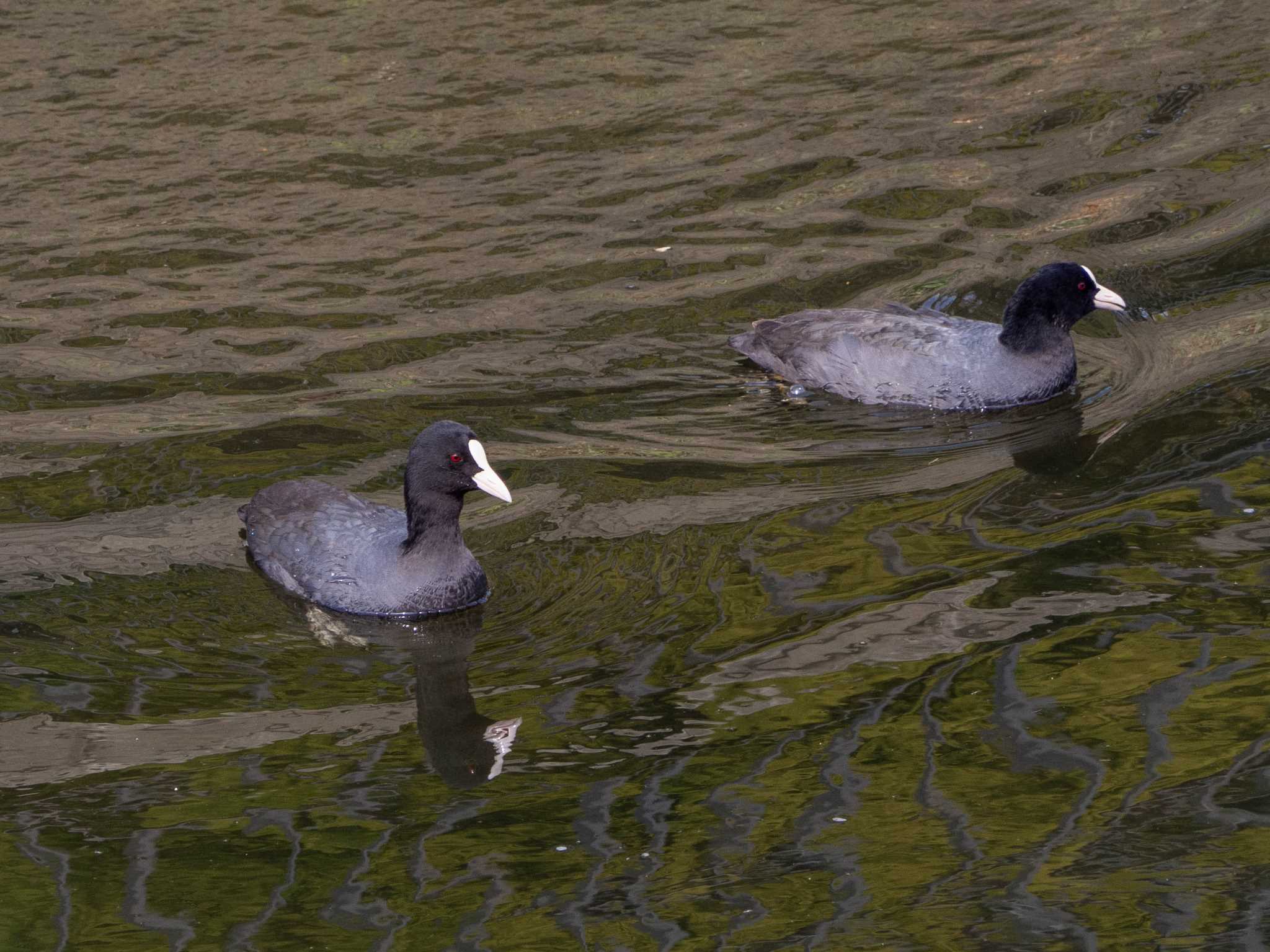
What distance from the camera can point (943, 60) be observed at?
13180 mm

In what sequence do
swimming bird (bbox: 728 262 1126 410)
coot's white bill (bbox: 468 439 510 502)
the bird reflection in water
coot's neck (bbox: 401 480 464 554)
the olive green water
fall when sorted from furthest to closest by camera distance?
swimming bird (bbox: 728 262 1126 410)
coot's neck (bbox: 401 480 464 554)
coot's white bill (bbox: 468 439 510 502)
the bird reflection in water
the olive green water

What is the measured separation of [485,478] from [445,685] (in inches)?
32.5

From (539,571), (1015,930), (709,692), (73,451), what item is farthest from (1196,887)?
(73,451)

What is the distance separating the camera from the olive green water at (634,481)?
4.87 m

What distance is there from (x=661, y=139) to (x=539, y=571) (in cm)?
601

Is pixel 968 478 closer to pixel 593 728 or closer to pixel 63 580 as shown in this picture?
pixel 593 728

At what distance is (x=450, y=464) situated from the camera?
6562mm

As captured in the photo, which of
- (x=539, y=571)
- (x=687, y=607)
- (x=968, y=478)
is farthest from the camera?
(x=968, y=478)

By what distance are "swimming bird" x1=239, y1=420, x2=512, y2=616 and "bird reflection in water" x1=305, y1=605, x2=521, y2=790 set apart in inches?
2.6

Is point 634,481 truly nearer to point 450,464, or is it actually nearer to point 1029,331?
point 450,464

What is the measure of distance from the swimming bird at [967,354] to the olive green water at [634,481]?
17 centimetres

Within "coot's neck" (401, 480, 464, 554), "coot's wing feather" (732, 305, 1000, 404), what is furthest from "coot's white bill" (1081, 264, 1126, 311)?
"coot's neck" (401, 480, 464, 554)

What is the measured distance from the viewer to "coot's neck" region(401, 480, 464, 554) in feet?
21.7

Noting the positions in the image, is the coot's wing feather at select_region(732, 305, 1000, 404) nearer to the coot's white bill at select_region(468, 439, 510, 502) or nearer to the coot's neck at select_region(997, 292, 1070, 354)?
the coot's neck at select_region(997, 292, 1070, 354)
